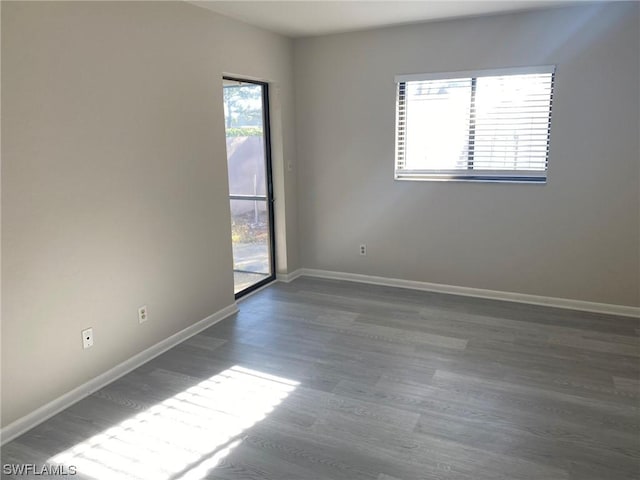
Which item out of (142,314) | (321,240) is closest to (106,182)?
(142,314)

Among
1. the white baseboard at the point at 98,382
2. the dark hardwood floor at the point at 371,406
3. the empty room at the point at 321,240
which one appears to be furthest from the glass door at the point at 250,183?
the dark hardwood floor at the point at 371,406

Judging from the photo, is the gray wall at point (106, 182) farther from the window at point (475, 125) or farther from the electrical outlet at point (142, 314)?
the window at point (475, 125)

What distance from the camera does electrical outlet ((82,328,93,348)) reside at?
110 inches

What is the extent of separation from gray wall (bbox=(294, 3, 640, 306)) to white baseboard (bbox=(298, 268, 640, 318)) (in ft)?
0.19

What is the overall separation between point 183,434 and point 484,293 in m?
3.09

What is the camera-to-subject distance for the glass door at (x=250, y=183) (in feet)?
14.5

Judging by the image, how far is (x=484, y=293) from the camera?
445cm

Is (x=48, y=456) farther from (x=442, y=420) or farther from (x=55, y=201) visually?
(x=442, y=420)

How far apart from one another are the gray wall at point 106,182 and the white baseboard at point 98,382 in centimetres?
4

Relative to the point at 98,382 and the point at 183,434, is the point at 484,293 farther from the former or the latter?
the point at 98,382

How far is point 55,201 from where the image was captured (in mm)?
2521

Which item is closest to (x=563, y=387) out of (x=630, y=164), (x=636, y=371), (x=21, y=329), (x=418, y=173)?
(x=636, y=371)

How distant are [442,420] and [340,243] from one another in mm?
2696

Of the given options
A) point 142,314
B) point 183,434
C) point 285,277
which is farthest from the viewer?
point 285,277
